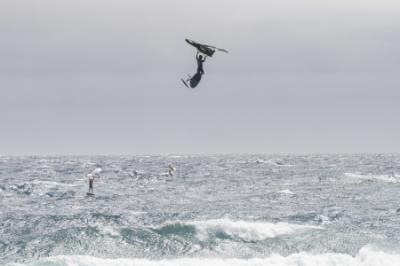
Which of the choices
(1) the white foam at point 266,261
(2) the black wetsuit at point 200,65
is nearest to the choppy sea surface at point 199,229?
(1) the white foam at point 266,261

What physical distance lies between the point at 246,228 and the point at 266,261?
496 cm

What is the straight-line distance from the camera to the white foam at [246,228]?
32656 millimetres

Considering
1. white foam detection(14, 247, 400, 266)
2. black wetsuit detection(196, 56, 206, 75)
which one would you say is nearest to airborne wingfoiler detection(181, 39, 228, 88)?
black wetsuit detection(196, 56, 206, 75)

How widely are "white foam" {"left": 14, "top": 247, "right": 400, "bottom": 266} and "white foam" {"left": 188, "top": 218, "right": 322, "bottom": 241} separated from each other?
308cm

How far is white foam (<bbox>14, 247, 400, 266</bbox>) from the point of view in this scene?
92.4 feet

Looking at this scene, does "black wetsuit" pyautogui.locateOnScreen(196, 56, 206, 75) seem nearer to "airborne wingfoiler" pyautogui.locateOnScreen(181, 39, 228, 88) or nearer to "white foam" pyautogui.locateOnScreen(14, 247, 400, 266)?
"airborne wingfoiler" pyautogui.locateOnScreen(181, 39, 228, 88)

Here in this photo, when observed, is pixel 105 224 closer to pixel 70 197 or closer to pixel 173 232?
pixel 173 232

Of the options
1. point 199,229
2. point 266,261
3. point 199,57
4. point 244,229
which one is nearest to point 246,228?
point 244,229

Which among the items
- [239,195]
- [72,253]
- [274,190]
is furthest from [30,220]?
[274,190]

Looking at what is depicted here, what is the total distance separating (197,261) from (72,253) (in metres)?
4.74

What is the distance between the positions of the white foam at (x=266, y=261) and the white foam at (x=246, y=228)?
10.1ft

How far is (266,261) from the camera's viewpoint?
28.7 m

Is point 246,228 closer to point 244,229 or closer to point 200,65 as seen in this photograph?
point 244,229

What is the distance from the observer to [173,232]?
108 ft
